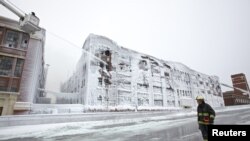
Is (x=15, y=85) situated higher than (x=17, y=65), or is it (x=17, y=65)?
(x=17, y=65)

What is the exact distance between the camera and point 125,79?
3097 cm

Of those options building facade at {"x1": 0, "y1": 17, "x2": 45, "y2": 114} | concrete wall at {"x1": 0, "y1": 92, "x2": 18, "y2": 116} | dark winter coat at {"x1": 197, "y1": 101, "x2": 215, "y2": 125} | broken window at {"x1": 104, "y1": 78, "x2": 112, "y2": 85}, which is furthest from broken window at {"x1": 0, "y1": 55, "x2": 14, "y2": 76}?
dark winter coat at {"x1": 197, "y1": 101, "x2": 215, "y2": 125}

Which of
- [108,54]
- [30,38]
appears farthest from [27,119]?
[108,54]

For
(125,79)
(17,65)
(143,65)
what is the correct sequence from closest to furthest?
(17,65) → (125,79) → (143,65)

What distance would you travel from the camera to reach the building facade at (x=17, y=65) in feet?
57.0

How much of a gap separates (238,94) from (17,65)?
93.0 metres

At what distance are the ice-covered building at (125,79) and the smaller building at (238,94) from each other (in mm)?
35505

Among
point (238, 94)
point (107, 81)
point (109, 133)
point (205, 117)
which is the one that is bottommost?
point (109, 133)

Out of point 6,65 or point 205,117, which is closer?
point 205,117

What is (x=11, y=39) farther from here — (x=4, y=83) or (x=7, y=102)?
(x=7, y=102)

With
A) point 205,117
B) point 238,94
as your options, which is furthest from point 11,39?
point 238,94

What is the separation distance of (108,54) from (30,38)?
555 inches

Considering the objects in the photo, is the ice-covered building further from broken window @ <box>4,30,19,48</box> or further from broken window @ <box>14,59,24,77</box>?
broken window @ <box>4,30,19,48</box>

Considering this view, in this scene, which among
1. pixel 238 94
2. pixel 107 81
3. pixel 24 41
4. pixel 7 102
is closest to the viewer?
pixel 7 102
